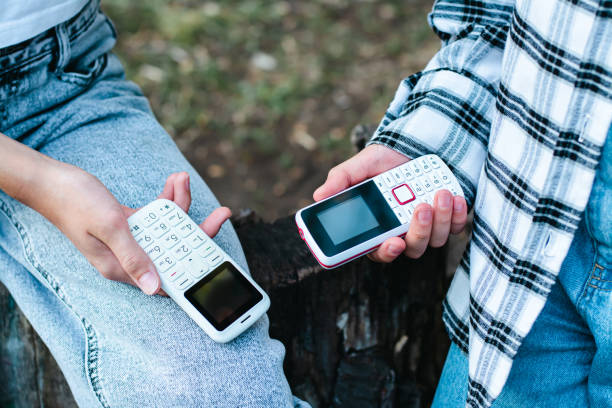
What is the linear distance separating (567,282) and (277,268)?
1.84 ft

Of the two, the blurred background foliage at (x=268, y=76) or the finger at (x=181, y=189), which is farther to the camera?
the blurred background foliage at (x=268, y=76)

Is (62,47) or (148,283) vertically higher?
(62,47)

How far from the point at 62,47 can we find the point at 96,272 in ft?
1.36

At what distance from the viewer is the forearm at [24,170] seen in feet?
2.98

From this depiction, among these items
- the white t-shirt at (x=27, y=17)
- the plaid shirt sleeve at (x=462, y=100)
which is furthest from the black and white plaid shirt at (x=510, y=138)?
the white t-shirt at (x=27, y=17)

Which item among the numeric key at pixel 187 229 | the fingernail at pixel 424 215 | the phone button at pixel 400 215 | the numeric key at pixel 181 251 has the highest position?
the fingernail at pixel 424 215

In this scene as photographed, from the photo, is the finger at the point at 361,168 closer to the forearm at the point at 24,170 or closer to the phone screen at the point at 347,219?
the phone screen at the point at 347,219

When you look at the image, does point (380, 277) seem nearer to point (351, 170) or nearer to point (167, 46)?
point (351, 170)

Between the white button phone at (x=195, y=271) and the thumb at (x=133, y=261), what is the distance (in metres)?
0.04

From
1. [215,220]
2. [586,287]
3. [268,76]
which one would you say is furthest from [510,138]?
[268,76]

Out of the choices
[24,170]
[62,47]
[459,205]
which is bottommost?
[459,205]

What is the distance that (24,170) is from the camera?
0.91 m

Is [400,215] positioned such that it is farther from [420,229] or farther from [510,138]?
[510,138]

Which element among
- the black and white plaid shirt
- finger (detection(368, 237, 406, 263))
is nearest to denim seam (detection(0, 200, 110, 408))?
finger (detection(368, 237, 406, 263))
